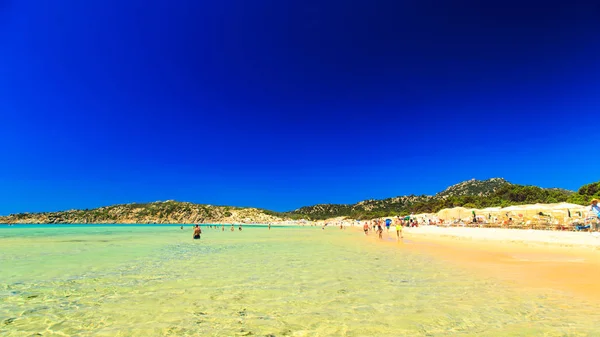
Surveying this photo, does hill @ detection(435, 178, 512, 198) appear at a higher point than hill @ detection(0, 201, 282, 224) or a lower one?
higher

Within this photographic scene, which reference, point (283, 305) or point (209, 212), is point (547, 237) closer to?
point (283, 305)

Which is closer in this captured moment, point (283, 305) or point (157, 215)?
point (283, 305)

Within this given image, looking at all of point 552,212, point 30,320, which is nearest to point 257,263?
point 30,320

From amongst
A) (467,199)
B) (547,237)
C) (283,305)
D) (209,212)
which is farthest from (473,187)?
(283,305)

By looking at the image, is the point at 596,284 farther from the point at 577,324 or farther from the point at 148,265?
the point at 148,265

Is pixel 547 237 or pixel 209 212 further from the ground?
pixel 209 212

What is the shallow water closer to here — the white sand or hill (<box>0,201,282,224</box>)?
the white sand

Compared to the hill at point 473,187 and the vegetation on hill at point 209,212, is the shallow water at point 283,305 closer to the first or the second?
the vegetation on hill at point 209,212

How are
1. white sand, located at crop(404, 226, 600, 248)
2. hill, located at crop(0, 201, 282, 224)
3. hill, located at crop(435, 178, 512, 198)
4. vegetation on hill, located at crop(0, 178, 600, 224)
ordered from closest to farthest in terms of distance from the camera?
1. white sand, located at crop(404, 226, 600, 248)
2. hill, located at crop(435, 178, 512, 198)
3. vegetation on hill, located at crop(0, 178, 600, 224)
4. hill, located at crop(0, 201, 282, 224)

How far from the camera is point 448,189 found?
176250mm

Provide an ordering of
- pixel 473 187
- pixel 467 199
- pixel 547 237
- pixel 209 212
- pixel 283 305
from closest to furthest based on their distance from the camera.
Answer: pixel 283 305 < pixel 547 237 < pixel 467 199 < pixel 473 187 < pixel 209 212

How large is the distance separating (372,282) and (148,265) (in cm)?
961

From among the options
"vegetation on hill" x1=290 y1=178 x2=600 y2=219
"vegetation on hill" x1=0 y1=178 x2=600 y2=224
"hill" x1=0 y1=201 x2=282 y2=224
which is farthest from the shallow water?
"hill" x1=0 y1=201 x2=282 y2=224

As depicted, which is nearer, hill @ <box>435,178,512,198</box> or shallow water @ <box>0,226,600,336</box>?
shallow water @ <box>0,226,600,336</box>
